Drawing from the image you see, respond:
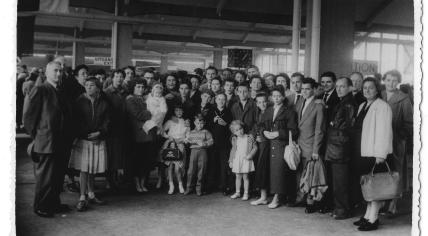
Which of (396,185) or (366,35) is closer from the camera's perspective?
(396,185)

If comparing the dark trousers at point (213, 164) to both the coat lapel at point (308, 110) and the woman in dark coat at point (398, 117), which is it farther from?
the woman in dark coat at point (398, 117)

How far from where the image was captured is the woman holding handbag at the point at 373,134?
12.8ft

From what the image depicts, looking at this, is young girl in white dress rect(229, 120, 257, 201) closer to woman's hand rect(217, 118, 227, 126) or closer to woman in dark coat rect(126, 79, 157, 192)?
woman's hand rect(217, 118, 227, 126)

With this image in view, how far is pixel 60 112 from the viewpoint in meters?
4.19

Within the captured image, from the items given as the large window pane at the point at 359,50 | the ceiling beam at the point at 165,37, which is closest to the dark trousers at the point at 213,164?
the large window pane at the point at 359,50

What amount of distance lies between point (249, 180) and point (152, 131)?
145 cm

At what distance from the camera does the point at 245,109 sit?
17.1 ft

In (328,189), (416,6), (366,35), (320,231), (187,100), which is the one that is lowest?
(320,231)

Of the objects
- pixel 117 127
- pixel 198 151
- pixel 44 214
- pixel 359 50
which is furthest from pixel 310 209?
pixel 359 50

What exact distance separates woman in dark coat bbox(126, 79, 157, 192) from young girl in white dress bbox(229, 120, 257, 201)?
3.52ft

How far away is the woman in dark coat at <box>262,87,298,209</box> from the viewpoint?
15.7ft

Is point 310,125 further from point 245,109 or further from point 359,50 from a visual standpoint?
point 359,50

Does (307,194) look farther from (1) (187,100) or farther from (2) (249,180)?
(1) (187,100)

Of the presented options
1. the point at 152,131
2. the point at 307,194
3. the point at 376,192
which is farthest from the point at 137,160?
the point at 376,192
